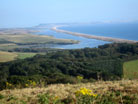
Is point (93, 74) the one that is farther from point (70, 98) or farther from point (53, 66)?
point (70, 98)

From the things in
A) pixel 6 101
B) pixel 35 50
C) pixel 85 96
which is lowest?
pixel 35 50

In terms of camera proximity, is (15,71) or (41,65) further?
(41,65)

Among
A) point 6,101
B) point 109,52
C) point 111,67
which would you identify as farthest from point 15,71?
point 6,101

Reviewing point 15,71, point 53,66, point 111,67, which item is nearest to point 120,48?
point 111,67

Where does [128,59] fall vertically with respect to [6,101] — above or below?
below

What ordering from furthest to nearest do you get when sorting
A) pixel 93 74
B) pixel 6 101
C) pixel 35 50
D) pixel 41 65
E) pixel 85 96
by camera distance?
pixel 35 50 < pixel 41 65 < pixel 93 74 < pixel 6 101 < pixel 85 96

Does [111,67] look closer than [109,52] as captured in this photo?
Yes

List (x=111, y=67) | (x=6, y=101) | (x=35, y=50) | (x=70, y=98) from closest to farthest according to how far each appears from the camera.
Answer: (x=70, y=98), (x=6, y=101), (x=111, y=67), (x=35, y=50)

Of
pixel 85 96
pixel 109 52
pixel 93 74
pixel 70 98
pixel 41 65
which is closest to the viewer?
pixel 85 96

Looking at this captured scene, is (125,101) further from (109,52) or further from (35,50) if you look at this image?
(35,50)
